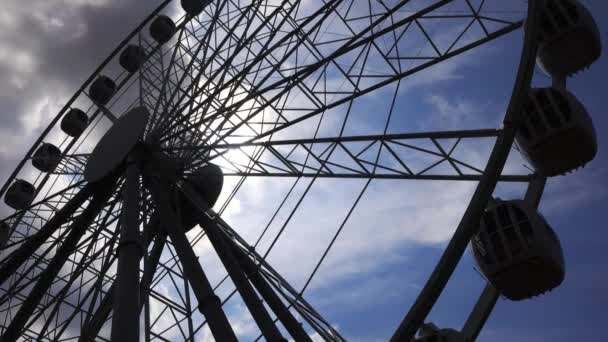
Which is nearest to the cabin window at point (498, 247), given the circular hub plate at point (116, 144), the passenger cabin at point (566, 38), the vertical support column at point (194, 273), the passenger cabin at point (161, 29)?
the passenger cabin at point (566, 38)

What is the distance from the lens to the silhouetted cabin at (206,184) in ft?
60.0

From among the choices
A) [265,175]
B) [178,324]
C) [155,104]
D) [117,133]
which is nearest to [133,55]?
[155,104]

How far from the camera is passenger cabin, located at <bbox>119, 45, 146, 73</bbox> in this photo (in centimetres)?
2497

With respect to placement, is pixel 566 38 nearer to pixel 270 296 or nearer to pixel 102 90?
pixel 270 296

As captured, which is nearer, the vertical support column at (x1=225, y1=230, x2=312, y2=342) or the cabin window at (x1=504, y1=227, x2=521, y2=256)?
the cabin window at (x1=504, y1=227, x2=521, y2=256)

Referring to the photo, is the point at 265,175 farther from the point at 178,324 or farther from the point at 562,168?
the point at 562,168

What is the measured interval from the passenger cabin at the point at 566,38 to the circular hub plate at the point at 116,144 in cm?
966

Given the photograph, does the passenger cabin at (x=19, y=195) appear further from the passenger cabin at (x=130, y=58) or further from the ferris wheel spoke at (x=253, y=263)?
the ferris wheel spoke at (x=253, y=263)

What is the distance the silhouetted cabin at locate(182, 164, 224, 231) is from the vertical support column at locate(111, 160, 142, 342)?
7.60 feet

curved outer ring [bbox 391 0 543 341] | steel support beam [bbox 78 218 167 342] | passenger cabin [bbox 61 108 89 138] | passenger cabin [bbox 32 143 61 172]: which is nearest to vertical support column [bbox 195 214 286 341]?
steel support beam [bbox 78 218 167 342]

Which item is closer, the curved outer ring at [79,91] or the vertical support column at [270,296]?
the vertical support column at [270,296]

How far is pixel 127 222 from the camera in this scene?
14.4m

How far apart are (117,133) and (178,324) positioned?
5188mm

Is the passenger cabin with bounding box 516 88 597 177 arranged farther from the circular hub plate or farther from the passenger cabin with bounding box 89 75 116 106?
the passenger cabin with bounding box 89 75 116 106
